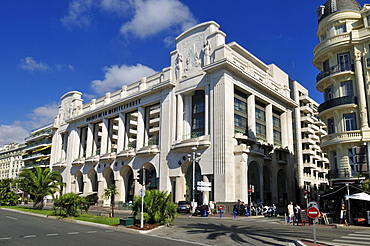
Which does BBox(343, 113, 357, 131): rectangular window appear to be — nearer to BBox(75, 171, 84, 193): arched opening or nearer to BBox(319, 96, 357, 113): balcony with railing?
BBox(319, 96, 357, 113): balcony with railing

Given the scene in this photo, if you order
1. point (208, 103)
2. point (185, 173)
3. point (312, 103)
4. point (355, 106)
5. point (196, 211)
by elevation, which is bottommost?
point (196, 211)

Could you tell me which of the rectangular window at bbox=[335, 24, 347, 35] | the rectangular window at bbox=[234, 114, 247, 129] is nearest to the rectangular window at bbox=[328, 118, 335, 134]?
the rectangular window at bbox=[335, 24, 347, 35]

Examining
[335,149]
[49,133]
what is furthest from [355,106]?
[49,133]

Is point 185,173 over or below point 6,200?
over

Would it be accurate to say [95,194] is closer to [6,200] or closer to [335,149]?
[6,200]

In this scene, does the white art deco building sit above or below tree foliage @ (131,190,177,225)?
above

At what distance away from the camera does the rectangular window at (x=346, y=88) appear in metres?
33.2

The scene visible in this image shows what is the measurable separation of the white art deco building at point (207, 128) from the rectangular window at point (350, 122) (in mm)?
11644

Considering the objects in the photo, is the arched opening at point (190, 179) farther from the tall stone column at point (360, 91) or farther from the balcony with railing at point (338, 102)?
the tall stone column at point (360, 91)

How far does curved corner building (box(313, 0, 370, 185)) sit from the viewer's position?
31375mm

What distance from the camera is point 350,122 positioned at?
106 feet

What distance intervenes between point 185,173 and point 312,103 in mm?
41898

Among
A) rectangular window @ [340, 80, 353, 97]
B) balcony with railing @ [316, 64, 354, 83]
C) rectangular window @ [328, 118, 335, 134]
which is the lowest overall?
rectangular window @ [328, 118, 335, 134]

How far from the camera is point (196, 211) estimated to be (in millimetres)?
31906
